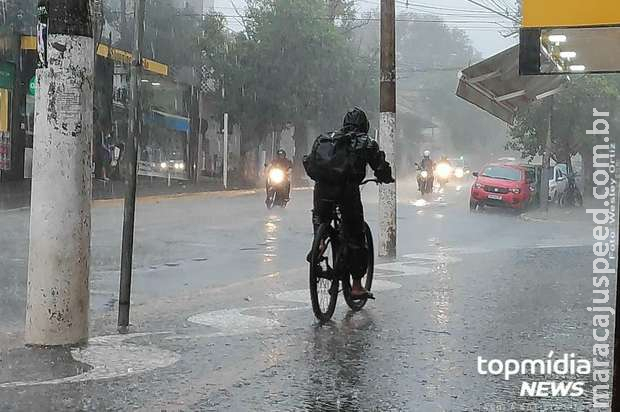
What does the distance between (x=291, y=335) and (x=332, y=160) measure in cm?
140

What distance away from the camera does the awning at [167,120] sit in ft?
114

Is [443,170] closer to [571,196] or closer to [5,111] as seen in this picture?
[571,196]

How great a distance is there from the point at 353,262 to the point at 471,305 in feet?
5.05

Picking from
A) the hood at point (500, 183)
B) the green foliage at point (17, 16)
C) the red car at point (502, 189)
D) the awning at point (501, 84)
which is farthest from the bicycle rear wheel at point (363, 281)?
the green foliage at point (17, 16)

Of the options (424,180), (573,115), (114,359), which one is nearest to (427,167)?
(424,180)

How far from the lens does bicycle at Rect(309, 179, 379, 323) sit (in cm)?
693

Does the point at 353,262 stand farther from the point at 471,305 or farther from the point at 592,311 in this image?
the point at 592,311

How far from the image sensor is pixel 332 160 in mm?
6926

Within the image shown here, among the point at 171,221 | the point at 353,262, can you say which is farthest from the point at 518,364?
the point at 171,221

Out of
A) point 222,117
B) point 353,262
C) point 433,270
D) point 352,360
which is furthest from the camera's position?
point 222,117

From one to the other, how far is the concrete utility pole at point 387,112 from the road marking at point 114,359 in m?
6.69

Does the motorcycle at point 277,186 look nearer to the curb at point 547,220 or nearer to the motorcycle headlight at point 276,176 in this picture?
the motorcycle headlight at point 276,176

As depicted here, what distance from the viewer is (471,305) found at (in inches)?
324

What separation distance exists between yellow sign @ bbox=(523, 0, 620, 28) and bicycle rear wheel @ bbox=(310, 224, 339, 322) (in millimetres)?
5796
